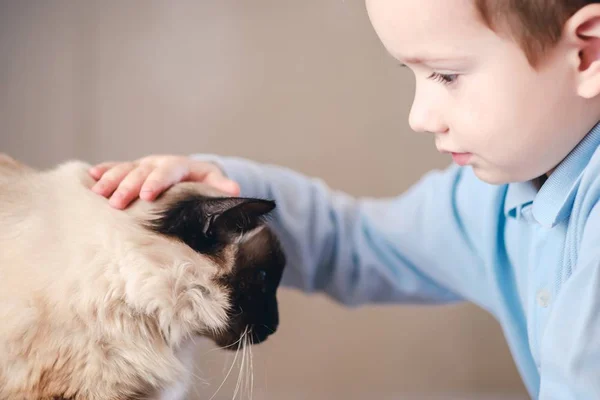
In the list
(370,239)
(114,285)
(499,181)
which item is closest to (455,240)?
(370,239)

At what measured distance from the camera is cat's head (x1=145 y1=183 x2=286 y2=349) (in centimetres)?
54

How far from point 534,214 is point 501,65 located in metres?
0.18

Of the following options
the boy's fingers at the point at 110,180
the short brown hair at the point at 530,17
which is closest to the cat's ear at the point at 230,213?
the boy's fingers at the point at 110,180

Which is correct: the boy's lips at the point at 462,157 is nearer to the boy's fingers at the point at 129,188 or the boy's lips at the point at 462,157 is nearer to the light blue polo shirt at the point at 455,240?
the light blue polo shirt at the point at 455,240

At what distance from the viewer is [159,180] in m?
0.59

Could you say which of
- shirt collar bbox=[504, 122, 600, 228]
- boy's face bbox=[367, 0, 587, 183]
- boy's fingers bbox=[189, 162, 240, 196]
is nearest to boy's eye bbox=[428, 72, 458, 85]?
boy's face bbox=[367, 0, 587, 183]

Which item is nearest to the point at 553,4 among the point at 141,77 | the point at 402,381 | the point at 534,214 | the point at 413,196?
the point at 534,214

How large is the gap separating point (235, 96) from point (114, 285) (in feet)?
1.46

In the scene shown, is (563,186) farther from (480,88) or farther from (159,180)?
(159,180)

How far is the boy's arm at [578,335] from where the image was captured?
0.45 metres

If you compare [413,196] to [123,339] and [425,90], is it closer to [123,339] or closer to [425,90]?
[425,90]

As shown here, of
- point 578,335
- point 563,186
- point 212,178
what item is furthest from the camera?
point 212,178

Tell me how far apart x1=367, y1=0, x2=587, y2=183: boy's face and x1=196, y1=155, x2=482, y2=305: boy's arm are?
0.81 ft

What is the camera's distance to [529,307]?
24.5 inches
